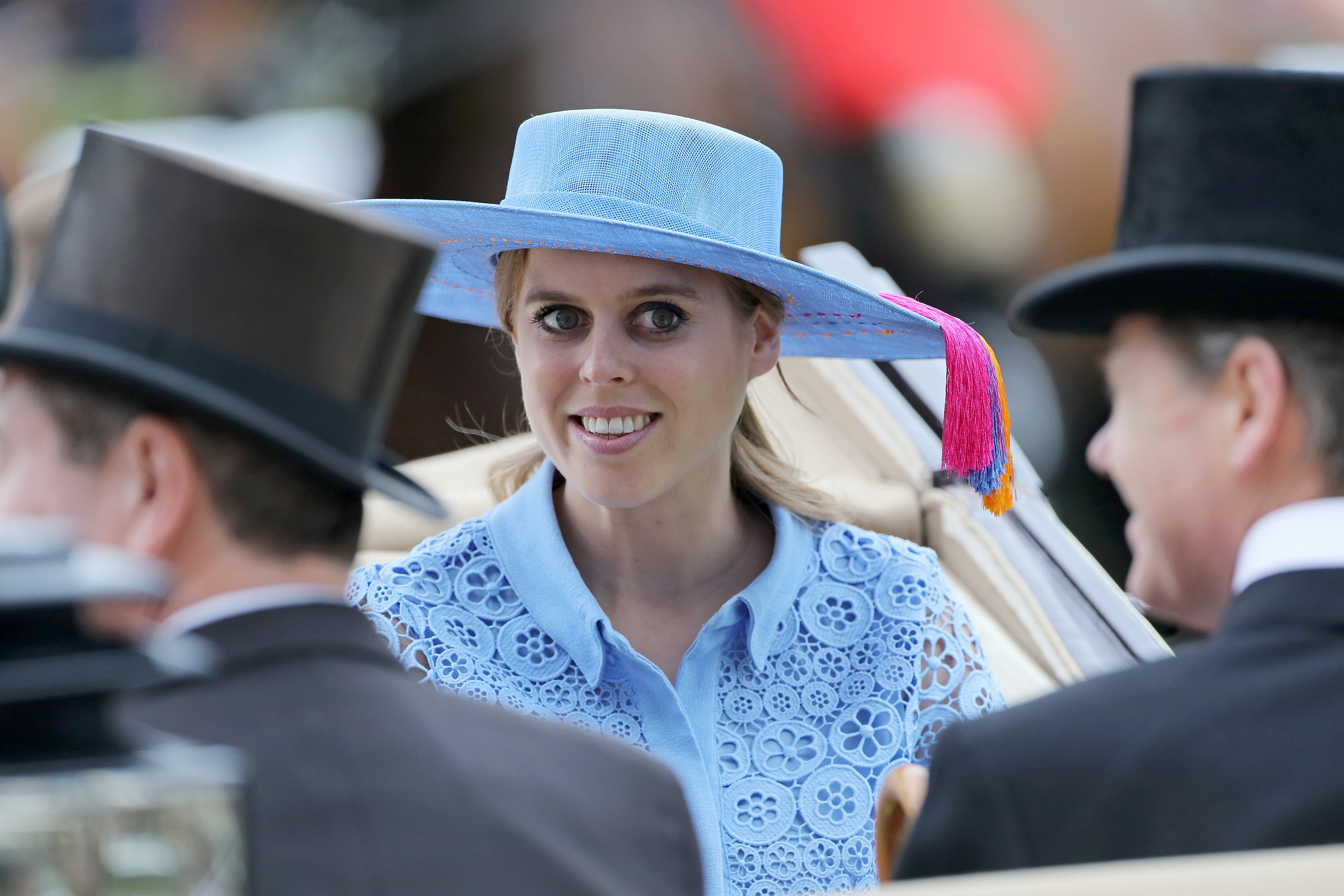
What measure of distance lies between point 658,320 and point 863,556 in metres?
0.58

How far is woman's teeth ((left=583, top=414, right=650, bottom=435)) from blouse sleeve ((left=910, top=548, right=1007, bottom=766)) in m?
0.60

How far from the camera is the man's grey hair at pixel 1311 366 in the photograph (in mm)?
1313

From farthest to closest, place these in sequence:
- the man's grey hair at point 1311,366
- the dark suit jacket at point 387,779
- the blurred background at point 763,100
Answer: the blurred background at point 763,100, the man's grey hair at point 1311,366, the dark suit jacket at point 387,779

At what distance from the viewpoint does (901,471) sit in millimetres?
3410

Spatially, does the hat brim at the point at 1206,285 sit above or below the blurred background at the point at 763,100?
below

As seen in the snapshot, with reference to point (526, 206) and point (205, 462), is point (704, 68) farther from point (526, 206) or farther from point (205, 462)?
point (205, 462)

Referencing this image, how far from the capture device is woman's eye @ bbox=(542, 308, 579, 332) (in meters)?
2.26

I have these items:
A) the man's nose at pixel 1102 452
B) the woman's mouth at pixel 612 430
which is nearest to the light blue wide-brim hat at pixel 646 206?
the woman's mouth at pixel 612 430

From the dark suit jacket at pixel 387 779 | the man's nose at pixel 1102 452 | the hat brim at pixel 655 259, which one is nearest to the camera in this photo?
the dark suit jacket at pixel 387 779

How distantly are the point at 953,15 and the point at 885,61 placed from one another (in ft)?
1.01

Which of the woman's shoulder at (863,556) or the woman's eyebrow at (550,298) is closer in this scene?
the woman's eyebrow at (550,298)

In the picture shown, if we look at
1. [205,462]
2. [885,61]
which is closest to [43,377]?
[205,462]

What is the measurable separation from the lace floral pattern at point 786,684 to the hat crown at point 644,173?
58 centimetres

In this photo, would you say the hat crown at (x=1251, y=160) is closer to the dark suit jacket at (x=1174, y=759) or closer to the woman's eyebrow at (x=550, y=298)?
the dark suit jacket at (x=1174, y=759)
